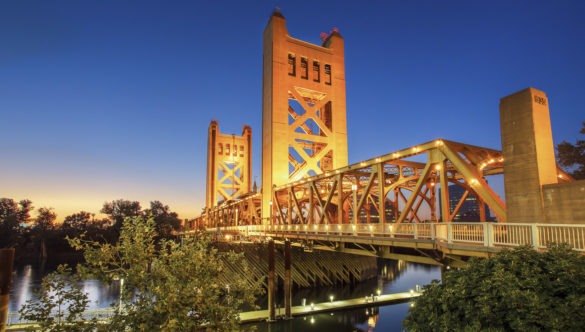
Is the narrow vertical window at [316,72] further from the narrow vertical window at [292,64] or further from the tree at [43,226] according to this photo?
the tree at [43,226]

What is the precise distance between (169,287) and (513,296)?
7229mm

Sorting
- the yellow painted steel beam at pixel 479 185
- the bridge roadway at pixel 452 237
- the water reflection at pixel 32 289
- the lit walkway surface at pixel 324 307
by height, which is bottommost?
the water reflection at pixel 32 289

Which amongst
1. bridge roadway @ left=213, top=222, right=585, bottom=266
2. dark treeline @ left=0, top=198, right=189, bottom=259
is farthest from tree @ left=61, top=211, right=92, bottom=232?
bridge roadway @ left=213, top=222, right=585, bottom=266

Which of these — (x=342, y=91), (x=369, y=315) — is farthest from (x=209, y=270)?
(x=342, y=91)

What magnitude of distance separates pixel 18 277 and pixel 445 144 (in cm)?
6691

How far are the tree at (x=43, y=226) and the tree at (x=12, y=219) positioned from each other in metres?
2.75

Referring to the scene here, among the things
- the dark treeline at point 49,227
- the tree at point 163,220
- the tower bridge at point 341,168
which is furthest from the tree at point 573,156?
the tree at point 163,220

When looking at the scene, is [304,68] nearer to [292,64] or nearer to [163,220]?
[292,64]

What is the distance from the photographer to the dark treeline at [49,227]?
85688 mm

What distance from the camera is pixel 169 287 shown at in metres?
8.71

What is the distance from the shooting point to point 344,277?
4459 centimetres

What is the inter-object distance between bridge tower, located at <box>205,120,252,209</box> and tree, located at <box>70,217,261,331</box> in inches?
3642

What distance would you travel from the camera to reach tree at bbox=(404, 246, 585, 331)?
6.58 metres

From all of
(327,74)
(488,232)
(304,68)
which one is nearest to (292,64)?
(304,68)
